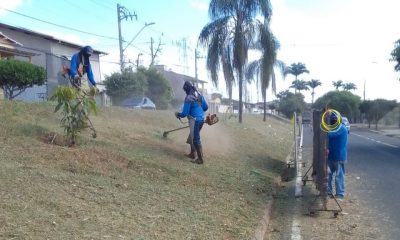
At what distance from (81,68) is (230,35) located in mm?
15627

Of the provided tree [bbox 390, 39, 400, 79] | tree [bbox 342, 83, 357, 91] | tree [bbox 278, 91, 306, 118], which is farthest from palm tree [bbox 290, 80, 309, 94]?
tree [bbox 390, 39, 400, 79]

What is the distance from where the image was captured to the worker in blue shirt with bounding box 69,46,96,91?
8.59m

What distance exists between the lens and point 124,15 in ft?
145

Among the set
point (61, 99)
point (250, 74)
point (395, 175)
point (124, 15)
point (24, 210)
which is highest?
point (124, 15)

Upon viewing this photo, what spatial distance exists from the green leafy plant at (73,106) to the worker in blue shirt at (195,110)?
2.24 metres

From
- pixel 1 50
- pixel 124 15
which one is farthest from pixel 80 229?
pixel 124 15

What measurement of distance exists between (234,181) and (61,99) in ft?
11.6

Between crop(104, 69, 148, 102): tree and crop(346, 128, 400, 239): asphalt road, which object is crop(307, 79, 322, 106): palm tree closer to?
crop(104, 69, 148, 102): tree

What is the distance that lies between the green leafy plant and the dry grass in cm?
32

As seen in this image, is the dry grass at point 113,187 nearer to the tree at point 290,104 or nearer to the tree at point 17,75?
the tree at point 17,75

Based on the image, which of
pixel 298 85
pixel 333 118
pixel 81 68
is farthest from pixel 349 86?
pixel 81 68

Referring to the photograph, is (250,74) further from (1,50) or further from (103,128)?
(103,128)

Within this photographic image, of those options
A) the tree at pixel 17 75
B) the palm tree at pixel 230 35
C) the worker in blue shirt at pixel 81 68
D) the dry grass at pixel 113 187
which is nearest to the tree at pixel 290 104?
the palm tree at pixel 230 35

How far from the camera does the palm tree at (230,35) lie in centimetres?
2345
